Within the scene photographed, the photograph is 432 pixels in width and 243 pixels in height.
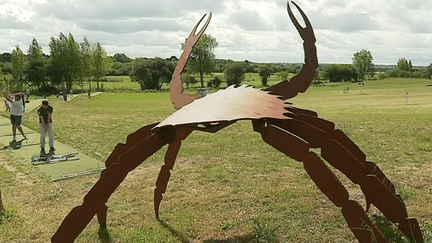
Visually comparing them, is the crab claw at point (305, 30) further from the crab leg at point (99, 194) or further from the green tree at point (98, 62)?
the green tree at point (98, 62)

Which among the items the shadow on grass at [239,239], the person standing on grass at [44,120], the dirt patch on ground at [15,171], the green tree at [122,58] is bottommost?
the dirt patch on ground at [15,171]

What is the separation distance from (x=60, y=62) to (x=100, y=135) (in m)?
46.8

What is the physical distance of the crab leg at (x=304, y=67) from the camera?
4.91 meters

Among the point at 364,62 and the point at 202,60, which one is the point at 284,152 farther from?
the point at 364,62

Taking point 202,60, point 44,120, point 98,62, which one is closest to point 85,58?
point 98,62

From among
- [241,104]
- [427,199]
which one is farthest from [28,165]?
[427,199]

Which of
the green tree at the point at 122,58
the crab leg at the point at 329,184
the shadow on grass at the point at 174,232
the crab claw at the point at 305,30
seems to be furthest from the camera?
the green tree at the point at 122,58

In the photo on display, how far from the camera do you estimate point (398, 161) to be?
29.1ft

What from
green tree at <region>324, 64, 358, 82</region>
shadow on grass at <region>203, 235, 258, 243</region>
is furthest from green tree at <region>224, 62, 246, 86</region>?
shadow on grass at <region>203, 235, 258, 243</region>

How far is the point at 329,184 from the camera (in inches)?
128

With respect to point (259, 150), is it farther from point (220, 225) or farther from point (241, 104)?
point (241, 104)

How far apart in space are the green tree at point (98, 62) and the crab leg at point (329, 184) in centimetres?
6322

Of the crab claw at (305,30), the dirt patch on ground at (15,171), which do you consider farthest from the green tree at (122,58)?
the crab claw at (305,30)

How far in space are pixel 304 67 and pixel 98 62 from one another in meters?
64.0
